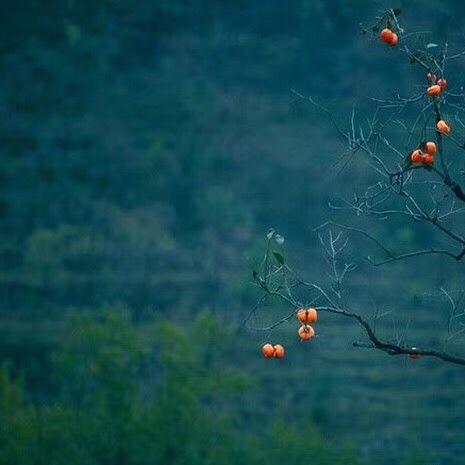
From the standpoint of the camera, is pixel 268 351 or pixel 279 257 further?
pixel 268 351

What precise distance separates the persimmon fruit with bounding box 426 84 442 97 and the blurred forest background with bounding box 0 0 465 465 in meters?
12.4

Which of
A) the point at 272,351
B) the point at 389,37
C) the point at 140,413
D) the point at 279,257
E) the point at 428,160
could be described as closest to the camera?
the point at 279,257

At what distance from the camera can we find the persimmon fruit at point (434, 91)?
3982mm

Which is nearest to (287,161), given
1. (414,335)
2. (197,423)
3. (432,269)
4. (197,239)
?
(197,239)

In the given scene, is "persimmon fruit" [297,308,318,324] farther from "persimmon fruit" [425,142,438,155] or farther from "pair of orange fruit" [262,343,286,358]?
"persimmon fruit" [425,142,438,155]

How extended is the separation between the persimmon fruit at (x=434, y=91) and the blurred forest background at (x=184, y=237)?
12391 millimetres

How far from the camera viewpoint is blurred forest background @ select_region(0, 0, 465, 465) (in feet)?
61.9

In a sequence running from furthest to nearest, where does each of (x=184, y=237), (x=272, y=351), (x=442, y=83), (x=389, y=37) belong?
(x=184, y=237), (x=272, y=351), (x=389, y=37), (x=442, y=83)

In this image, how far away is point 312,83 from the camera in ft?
102

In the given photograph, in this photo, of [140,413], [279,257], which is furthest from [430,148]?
[140,413]

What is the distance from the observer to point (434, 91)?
4.00 m

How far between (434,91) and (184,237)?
25.2 m

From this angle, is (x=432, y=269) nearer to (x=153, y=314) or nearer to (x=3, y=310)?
(x=153, y=314)

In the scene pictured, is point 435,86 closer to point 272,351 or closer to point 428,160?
point 428,160
